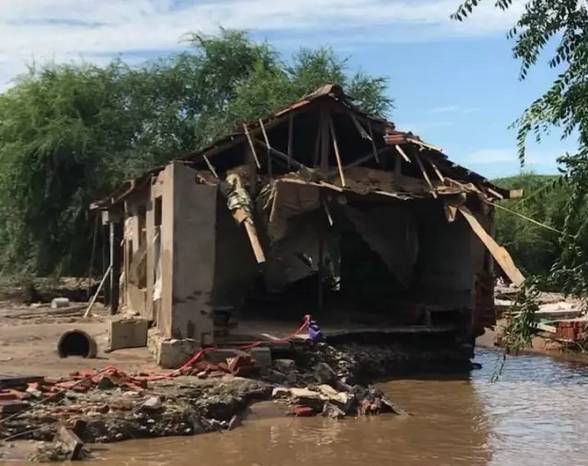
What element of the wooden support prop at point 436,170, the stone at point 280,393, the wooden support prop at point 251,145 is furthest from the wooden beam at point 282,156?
the stone at point 280,393

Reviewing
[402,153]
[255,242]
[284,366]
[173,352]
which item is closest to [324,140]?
[402,153]

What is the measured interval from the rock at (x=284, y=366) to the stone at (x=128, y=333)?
277 cm

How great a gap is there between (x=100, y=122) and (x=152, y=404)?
19683mm

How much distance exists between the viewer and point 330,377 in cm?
1380

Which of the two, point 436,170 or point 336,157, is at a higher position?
point 336,157

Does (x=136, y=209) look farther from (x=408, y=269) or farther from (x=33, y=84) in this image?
(x=33, y=84)

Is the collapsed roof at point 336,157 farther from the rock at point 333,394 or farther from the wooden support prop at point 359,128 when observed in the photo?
the rock at point 333,394

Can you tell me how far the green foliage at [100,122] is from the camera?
2786 cm

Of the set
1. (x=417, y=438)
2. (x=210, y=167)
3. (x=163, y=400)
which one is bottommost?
(x=417, y=438)

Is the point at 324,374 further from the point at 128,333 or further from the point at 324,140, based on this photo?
the point at 324,140

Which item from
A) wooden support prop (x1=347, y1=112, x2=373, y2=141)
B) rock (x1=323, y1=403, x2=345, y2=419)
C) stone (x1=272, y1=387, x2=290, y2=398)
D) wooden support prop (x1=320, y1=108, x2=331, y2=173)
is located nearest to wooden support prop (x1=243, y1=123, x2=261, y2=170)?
wooden support prop (x1=320, y1=108, x2=331, y2=173)

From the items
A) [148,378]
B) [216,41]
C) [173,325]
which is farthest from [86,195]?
[148,378]

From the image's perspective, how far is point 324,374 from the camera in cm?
1380

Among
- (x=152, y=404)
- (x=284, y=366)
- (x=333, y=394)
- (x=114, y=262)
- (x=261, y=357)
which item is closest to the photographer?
(x=152, y=404)
